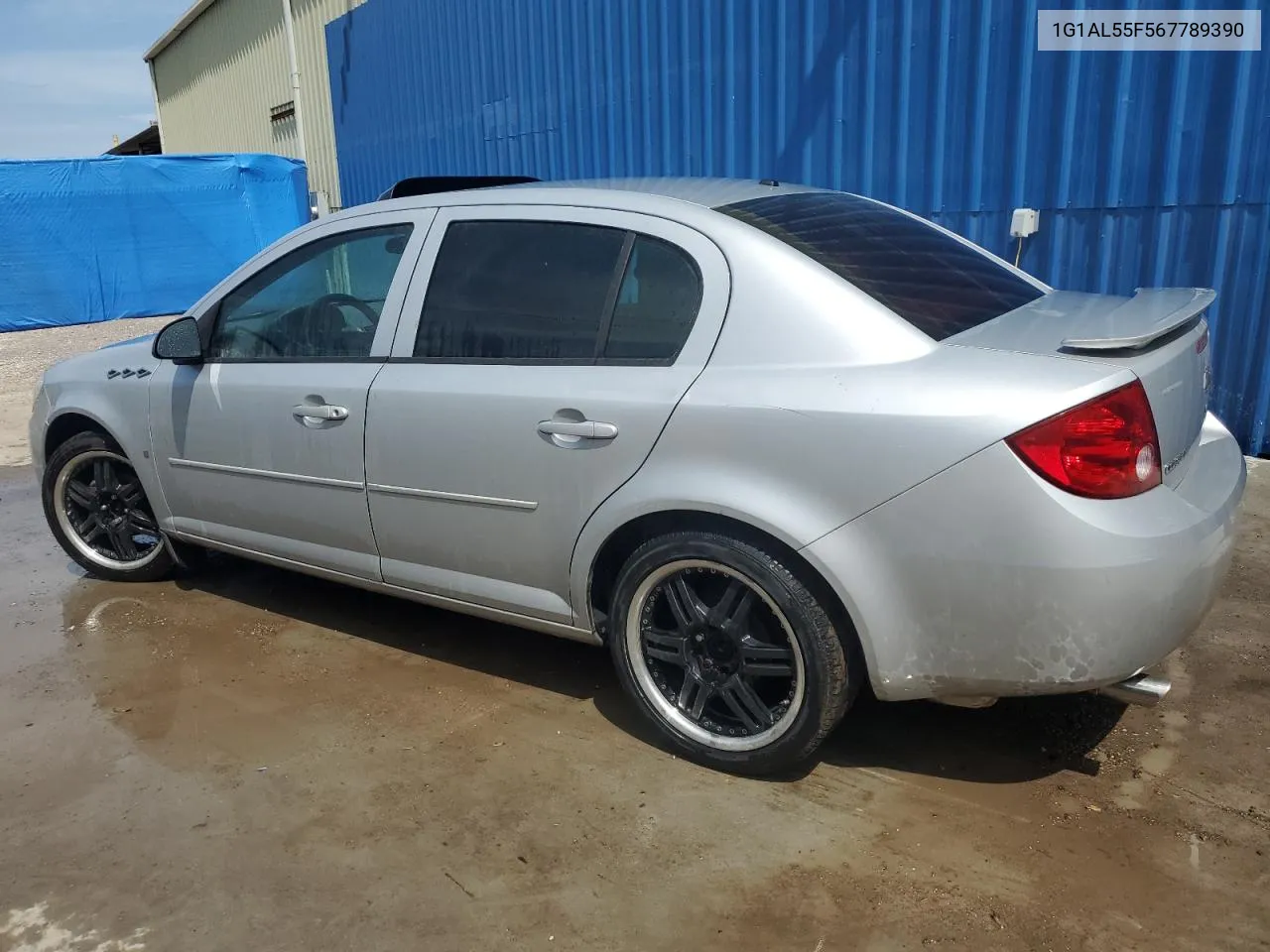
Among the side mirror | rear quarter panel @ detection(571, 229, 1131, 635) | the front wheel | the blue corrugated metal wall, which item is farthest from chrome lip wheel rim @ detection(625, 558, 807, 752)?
the blue corrugated metal wall

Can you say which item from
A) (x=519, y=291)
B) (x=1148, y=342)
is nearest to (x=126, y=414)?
(x=519, y=291)

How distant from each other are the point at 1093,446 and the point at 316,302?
9.31 feet

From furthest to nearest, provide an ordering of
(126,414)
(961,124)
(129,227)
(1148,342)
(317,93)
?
(317,93)
(129,227)
(961,124)
(126,414)
(1148,342)

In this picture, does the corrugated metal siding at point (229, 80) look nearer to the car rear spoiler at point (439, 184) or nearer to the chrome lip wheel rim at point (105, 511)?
the chrome lip wheel rim at point (105, 511)

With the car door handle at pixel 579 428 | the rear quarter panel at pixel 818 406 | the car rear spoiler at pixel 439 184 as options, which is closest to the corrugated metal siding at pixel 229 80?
the car rear spoiler at pixel 439 184

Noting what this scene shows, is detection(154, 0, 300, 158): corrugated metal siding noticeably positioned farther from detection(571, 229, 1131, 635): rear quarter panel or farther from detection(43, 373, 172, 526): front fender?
detection(571, 229, 1131, 635): rear quarter panel

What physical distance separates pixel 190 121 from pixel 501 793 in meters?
28.2

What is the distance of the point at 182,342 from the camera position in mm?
3926

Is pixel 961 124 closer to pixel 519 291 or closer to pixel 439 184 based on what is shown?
pixel 439 184

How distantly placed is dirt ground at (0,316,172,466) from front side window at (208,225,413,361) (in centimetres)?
481

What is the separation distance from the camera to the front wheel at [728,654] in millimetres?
2654

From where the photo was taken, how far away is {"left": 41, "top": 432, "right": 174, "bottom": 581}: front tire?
4539mm

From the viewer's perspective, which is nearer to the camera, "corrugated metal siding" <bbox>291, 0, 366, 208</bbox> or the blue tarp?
the blue tarp

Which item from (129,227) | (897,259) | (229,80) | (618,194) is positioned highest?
(229,80)
